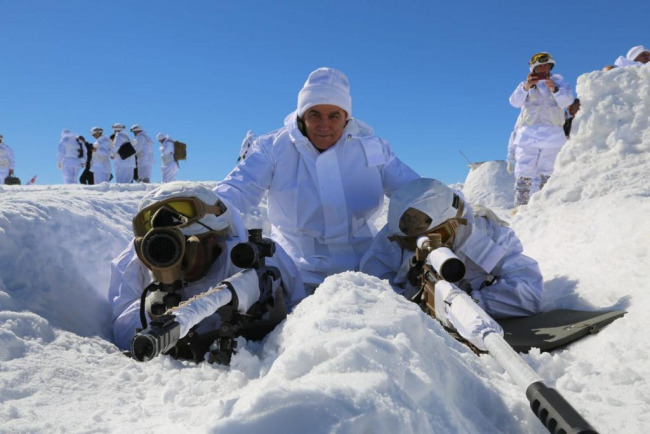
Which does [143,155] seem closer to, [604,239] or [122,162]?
[122,162]

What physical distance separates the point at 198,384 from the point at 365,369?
2.31ft

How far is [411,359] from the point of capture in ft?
4.27

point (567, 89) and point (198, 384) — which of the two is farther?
point (567, 89)

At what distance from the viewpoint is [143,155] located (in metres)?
15.1

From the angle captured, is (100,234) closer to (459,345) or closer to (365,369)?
(459,345)

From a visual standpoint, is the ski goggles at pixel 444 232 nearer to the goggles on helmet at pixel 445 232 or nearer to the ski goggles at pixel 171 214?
the goggles on helmet at pixel 445 232

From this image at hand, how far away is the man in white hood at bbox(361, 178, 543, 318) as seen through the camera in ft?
10.0

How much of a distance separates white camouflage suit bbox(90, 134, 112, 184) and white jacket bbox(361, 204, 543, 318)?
44.1 ft

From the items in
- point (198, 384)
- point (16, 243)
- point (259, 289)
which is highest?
point (16, 243)

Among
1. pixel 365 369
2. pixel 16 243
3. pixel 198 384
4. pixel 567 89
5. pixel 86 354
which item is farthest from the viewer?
pixel 567 89

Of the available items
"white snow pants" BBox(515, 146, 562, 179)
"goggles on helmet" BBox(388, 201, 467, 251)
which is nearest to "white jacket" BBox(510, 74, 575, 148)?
"white snow pants" BBox(515, 146, 562, 179)

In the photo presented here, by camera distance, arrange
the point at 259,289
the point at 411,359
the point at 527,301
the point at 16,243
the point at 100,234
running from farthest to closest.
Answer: the point at 100,234
the point at 527,301
the point at 16,243
the point at 259,289
the point at 411,359

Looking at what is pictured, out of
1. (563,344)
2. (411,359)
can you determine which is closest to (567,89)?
(563,344)

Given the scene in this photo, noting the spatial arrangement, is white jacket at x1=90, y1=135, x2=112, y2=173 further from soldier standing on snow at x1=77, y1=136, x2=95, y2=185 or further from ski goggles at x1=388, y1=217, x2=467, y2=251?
ski goggles at x1=388, y1=217, x2=467, y2=251
